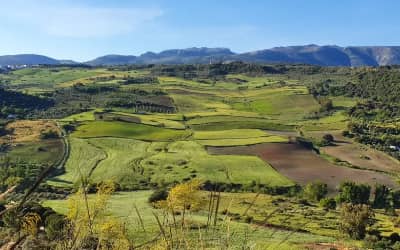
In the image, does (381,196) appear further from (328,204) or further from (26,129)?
(26,129)

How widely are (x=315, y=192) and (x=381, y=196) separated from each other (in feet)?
24.9

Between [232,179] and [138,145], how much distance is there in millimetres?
A: 24205

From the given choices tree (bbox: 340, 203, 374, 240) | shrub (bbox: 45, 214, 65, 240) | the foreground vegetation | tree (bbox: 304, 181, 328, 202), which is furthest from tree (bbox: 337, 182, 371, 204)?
shrub (bbox: 45, 214, 65, 240)

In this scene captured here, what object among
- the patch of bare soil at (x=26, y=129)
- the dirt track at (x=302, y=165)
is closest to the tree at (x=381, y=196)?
the dirt track at (x=302, y=165)

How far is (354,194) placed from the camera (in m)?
60.8

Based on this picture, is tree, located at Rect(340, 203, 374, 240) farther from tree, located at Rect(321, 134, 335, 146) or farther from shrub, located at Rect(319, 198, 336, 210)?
tree, located at Rect(321, 134, 335, 146)

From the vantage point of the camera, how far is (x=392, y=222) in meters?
47.8

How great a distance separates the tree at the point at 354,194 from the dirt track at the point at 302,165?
6.42 meters

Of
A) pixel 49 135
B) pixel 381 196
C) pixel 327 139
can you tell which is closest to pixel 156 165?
pixel 49 135

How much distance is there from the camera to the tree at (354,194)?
5972cm

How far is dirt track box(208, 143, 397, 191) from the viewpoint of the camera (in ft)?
235

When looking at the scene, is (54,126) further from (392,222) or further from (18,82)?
(18,82)

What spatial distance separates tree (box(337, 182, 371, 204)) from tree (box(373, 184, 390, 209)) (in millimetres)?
1131

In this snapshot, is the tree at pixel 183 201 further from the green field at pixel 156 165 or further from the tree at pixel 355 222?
the green field at pixel 156 165
